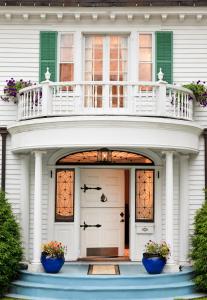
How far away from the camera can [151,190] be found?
1518 centimetres

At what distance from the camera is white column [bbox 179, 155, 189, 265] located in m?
14.7

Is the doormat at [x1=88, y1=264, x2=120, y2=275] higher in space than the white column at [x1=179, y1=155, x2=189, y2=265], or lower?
lower

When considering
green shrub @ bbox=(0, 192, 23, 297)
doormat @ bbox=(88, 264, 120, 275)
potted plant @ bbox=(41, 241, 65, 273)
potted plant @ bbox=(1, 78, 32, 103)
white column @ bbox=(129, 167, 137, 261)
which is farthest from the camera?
white column @ bbox=(129, 167, 137, 261)

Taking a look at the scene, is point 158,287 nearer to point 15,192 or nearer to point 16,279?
point 16,279

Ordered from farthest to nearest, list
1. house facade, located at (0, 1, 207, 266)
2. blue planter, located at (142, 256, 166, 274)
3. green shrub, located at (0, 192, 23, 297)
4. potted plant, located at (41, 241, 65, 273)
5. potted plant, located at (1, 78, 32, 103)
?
1. house facade, located at (0, 1, 207, 266)
2. potted plant, located at (1, 78, 32, 103)
3. potted plant, located at (41, 241, 65, 273)
4. blue planter, located at (142, 256, 166, 274)
5. green shrub, located at (0, 192, 23, 297)

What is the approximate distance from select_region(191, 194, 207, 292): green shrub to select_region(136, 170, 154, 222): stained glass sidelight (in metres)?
1.61

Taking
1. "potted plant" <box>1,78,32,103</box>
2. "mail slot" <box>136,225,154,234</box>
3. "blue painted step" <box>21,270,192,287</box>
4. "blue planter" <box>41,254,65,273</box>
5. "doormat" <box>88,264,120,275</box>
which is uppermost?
"potted plant" <box>1,78,32,103</box>

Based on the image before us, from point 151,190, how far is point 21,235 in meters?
3.89

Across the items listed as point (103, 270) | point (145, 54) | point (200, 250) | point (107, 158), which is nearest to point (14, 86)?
point (107, 158)

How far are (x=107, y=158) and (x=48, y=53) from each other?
136 inches

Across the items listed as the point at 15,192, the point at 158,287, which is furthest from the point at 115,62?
the point at 158,287

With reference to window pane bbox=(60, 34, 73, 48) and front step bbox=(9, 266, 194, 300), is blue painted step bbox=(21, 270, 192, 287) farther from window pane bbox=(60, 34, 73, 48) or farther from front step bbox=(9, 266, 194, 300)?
window pane bbox=(60, 34, 73, 48)

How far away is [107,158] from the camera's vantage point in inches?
595

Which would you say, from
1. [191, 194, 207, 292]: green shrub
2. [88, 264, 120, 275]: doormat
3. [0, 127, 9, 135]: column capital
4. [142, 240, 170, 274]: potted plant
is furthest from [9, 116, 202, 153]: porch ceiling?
[88, 264, 120, 275]: doormat
